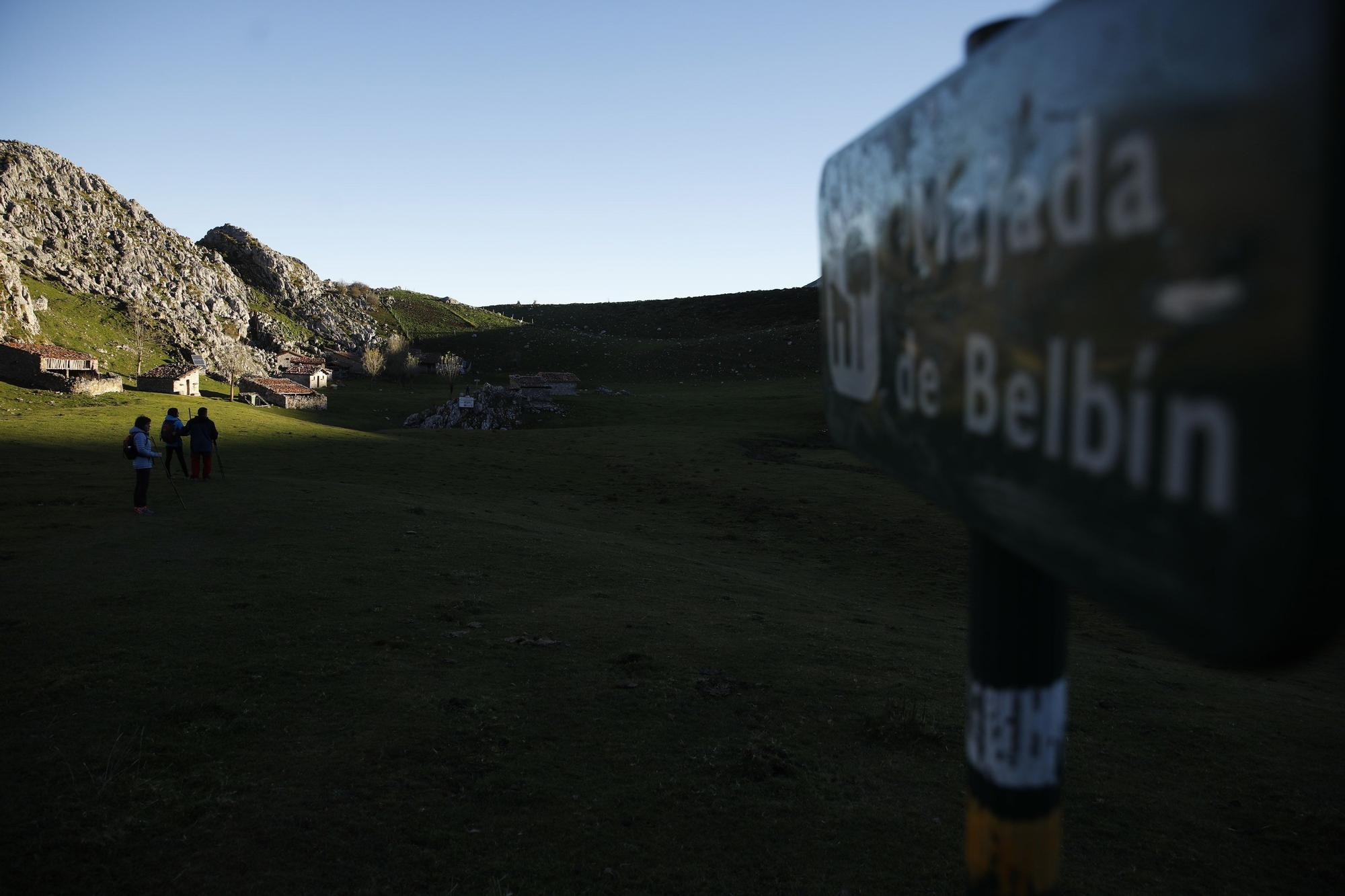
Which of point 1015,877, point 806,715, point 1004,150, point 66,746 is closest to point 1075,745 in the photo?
point 806,715

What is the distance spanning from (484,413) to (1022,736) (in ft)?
193

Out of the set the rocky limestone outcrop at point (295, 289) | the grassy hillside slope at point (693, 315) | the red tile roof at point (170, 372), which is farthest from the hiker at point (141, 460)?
the grassy hillside slope at point (693, 315)

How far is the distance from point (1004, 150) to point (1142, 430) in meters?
0.72

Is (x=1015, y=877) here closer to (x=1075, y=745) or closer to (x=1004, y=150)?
(x=1004, y=150)

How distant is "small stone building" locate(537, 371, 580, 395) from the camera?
81.5 meters

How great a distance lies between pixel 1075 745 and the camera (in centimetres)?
951

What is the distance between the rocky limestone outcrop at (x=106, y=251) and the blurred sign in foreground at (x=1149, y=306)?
3711 inches

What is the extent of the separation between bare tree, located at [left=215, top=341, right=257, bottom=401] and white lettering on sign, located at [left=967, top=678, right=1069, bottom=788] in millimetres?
71582

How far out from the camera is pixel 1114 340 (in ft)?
4.33

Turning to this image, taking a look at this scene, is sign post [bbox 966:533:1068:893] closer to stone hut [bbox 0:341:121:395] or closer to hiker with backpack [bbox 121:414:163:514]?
hiker with backpack [bbox 121:414:163:514]

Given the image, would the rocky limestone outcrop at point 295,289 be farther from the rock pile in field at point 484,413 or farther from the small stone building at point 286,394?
the rock pile in field at point 484,413

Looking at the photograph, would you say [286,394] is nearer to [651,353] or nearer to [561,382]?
[561,382]

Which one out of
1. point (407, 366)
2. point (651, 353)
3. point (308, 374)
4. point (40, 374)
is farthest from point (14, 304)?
point (651, 353)

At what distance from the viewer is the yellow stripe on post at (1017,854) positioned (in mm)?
2035
